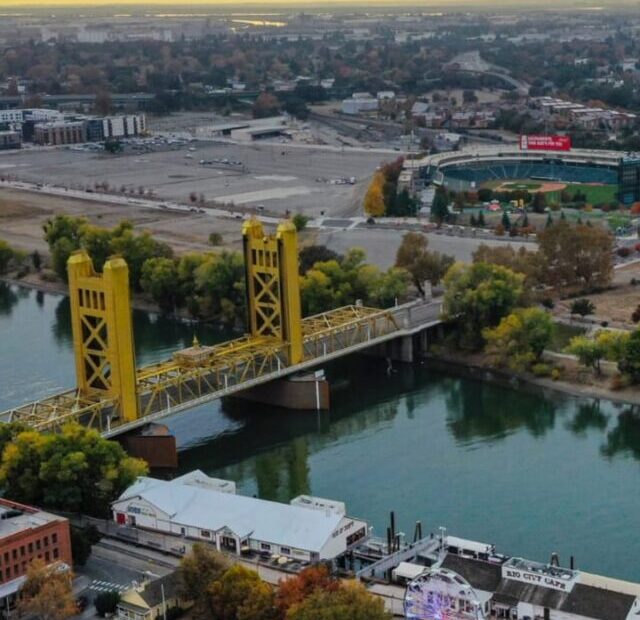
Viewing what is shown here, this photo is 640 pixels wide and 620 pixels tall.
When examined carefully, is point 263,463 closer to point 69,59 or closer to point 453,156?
point 453,156

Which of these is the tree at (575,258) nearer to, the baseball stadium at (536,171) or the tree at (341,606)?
the baseball stadium at (536,171)

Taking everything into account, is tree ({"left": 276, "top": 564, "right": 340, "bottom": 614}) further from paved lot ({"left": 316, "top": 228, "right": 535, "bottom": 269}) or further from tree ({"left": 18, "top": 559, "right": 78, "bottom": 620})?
paved lot ({"left": 316, "top": 228, "right": 535, "bottom": 269})

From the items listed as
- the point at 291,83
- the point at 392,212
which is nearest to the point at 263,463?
the point at 392,212

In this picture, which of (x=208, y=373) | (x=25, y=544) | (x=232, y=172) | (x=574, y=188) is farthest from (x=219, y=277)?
(x=232, y=172)

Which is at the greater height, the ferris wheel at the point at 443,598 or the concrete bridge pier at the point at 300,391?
the ferris wheel at the point at 443,598

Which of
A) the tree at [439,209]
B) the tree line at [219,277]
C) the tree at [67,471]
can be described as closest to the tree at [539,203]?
the tree at [439,209]

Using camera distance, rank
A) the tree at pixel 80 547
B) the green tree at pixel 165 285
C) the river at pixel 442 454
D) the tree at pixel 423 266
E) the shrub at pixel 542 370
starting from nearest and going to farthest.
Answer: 1. the tree at pixel 80 547
2. the river at pixel 442 454
3. the shrub at pixel 542 370
4. the tree at pixel 423 266
5. the green tree at pixel 165 285

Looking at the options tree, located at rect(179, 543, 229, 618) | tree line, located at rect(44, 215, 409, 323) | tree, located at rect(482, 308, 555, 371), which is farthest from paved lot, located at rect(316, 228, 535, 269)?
tree, located at rect(179, 543, 229, 618)
